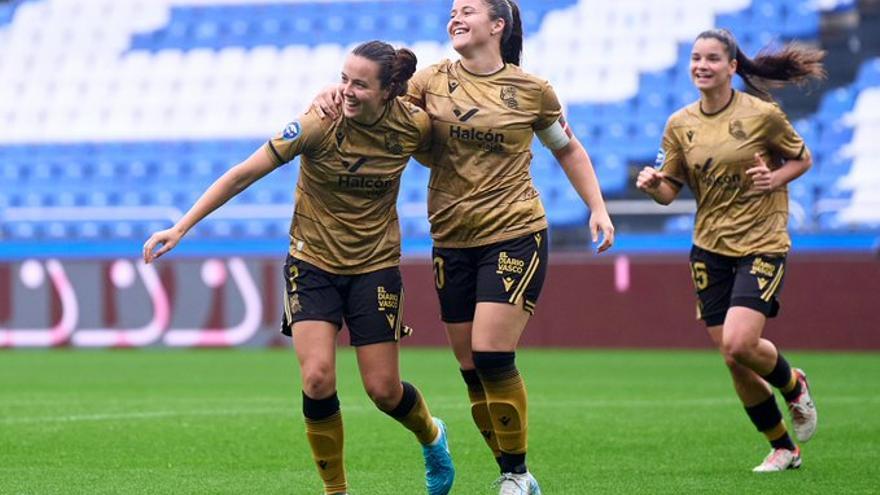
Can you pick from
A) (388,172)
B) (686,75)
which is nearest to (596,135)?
(686,75)

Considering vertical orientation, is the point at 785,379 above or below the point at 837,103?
below

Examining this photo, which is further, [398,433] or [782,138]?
[398,433]

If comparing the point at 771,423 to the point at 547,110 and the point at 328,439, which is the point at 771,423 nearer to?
the point at 547,110

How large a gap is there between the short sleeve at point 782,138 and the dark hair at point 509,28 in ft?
5.77

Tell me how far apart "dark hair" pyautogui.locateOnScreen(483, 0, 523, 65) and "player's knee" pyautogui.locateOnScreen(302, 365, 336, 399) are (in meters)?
1.67

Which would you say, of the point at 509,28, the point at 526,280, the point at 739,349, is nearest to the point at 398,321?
the point at 526,280

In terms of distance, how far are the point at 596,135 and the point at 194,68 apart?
7.03 metres

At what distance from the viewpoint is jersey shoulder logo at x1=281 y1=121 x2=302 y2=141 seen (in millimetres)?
6027

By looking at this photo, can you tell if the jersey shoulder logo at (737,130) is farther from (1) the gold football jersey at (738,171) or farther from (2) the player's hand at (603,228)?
(2) the player's hand at (603,228)

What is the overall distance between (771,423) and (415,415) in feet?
7.27

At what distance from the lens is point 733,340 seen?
7.50 metres

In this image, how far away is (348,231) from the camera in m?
6.21

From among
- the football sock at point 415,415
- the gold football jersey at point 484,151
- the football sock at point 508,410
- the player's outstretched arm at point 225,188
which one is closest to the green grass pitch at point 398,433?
the football sock at point 415,415

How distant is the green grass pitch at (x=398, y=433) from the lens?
6.99 metres
